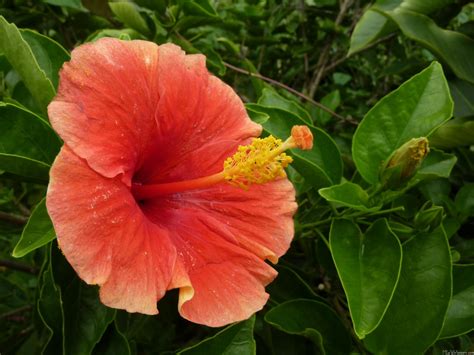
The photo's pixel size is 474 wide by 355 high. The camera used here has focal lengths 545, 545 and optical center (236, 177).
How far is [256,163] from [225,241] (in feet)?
0.61

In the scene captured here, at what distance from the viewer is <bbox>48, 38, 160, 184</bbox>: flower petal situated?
1.01 m

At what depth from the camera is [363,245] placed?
1.33m

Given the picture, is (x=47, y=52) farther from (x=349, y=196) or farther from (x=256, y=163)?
(x=349, y=196)

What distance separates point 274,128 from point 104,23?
0.99 metres

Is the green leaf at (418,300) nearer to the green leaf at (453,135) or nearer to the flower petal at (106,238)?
the green leaf at (453,135)

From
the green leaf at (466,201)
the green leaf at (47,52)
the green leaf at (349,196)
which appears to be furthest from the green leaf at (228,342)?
the green leaf at (466,201)

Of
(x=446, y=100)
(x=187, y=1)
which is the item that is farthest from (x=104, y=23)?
(x=446, y=100)

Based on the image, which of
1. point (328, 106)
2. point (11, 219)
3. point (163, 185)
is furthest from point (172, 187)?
point (328, 106)

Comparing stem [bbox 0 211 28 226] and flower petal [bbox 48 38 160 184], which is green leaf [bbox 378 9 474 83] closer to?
flower petal [bbox 48 38 160 184]

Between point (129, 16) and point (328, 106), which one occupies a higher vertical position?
point (129, 16)

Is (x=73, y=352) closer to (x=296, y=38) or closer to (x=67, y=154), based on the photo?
(x=67, y=154)

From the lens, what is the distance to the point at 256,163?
1196 millimetres

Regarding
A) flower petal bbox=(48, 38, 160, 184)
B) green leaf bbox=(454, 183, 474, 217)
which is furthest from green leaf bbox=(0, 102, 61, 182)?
green leaf bbox=(454, 183, 474, 217)

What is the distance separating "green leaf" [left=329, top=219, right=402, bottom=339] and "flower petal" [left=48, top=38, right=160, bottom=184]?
1.71ft
